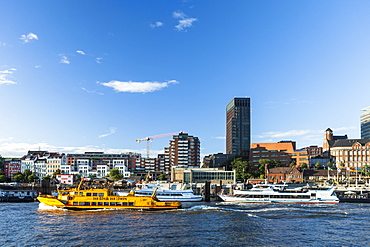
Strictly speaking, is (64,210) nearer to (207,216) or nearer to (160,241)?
(207,216)

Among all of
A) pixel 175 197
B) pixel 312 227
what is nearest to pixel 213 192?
pixel 175 197

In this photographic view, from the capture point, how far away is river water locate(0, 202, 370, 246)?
1989 inches

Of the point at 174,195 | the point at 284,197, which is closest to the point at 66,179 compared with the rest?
the point at 174,195

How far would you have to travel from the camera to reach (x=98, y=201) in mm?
82250

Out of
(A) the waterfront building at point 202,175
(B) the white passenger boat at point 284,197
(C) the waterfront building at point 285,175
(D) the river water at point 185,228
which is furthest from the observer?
(C) the waterfront building at point 285,175

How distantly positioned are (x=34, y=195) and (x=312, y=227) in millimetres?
89112

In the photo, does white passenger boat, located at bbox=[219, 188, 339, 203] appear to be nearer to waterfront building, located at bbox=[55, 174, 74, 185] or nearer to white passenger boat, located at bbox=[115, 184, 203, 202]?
white passenger boat, located at bbox=[115, 184, 203, 202]

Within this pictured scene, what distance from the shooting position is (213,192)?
12475 cm

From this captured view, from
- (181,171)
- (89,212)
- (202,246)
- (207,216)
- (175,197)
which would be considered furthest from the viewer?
(181,171)

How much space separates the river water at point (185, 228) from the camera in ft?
166

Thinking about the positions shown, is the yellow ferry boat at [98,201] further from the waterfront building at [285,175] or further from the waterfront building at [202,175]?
the waterfront building at [285,175]

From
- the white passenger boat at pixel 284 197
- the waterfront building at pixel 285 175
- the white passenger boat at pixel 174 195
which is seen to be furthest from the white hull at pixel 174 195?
the waterfront building at pixel 285 175

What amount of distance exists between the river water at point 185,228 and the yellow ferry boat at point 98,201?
101 inches

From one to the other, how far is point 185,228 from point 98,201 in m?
30.6
